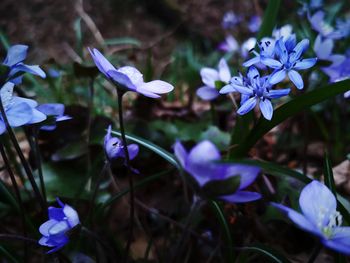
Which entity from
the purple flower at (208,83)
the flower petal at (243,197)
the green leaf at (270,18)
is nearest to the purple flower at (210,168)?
the flower petal at (243,197)

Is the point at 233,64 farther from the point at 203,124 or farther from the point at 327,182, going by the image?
the point at 327,182

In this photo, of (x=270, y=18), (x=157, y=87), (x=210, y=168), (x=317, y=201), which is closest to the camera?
(x=210, y=168)

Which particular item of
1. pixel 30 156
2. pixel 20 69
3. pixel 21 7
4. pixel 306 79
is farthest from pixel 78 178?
pixel 21 7

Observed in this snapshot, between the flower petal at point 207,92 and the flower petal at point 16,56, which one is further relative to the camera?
the flower petal at point 207,92

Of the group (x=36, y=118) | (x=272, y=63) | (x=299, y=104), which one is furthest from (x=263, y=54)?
(x=36, y=118)

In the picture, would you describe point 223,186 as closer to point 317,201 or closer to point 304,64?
point 317,201

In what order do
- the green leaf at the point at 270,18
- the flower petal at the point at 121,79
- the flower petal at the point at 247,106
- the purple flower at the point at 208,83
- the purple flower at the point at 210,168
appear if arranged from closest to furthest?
the purple flower at the point at 210,168, the flower petal at the point at 121,79, the flower petal at the point at 247,106, the purple flower at the point at 208,83, the green leaf at the point at 270,18

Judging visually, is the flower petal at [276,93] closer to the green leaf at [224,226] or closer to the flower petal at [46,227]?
the green leaf at [224,226]
